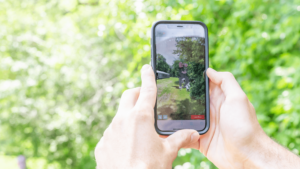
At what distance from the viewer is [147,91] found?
0.91m

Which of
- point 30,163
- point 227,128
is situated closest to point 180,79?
point 227,128

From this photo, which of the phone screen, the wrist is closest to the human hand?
the phone screen

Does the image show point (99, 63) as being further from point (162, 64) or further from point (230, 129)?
point (230, 129)

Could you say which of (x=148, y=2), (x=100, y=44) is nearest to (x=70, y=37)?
(x=100, y=44)

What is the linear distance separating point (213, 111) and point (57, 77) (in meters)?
2.66

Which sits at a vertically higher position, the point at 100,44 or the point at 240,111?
the point at 100,44

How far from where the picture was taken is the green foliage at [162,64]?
3.60 ft

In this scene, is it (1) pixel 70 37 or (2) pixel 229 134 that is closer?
(2) pixel 229 134

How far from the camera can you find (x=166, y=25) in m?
1.15

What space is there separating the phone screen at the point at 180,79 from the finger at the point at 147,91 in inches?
4.7

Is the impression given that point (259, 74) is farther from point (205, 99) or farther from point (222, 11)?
point (205, 99)

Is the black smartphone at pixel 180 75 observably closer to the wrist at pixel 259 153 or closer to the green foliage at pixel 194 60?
the green foliage at pixel 194 60

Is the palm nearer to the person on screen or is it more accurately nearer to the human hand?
the person on screen

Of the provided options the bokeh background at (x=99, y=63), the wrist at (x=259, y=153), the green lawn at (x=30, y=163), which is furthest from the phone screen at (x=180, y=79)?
the green lawn at (x=30, y=163)
